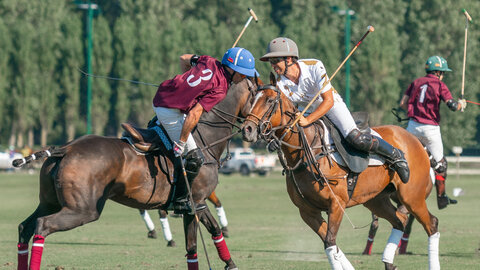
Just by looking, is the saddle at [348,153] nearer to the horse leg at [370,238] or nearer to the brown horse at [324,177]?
the brown horse at [324,177]

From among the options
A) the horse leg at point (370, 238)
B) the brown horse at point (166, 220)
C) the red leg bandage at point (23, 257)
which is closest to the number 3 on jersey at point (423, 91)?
the horse leg at point (370, 238)

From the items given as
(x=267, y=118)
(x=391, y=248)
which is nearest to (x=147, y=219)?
(x=391, y=248)

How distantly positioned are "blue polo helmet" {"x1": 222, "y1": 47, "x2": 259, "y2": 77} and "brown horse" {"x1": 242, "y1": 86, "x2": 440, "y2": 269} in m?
0.62

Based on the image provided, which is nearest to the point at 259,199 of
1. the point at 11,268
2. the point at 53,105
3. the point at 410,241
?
the point at 410,241

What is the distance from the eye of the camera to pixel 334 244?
9641mm

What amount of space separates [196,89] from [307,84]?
4.30 ft

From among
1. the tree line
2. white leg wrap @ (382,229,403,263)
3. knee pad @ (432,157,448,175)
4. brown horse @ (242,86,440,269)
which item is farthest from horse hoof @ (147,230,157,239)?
the tree line

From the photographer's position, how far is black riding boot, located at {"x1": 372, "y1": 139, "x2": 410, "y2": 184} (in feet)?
33.8

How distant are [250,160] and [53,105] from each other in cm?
A: 2138

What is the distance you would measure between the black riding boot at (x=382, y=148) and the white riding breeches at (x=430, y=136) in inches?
98.8

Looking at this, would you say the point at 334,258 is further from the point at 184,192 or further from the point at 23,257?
the point at 23,257

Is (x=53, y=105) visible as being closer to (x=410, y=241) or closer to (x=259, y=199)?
(x=259, y=199)

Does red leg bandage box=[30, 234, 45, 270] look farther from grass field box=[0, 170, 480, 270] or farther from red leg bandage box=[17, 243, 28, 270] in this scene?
grass field box=[0, 170, 480, 270]

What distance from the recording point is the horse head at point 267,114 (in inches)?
358
